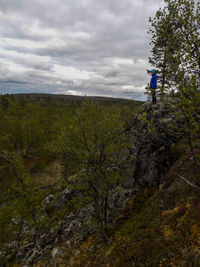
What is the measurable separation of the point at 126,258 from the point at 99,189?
587 cm

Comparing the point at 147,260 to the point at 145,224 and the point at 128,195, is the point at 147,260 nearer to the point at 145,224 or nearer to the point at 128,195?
the point at 145,224

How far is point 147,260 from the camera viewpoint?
877cm

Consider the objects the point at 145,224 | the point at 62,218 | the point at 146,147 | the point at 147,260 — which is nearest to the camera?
the point at 147,260

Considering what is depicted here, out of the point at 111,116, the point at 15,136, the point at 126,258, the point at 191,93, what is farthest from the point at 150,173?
the point at 15,136

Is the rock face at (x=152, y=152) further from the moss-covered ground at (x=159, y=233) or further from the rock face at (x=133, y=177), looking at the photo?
the moss-covered ground at (x=159, y=233)

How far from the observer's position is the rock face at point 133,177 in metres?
17.3

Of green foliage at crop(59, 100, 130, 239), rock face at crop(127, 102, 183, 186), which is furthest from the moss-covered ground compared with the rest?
green foliage at crop(59, 100, 130, 239)

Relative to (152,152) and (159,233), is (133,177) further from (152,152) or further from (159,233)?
(159,233)

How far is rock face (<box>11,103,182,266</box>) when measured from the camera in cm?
1731

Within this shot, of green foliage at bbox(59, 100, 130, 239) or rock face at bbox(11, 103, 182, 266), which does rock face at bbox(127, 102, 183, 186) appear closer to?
rock face at bbox(11, 103, 182, 266)

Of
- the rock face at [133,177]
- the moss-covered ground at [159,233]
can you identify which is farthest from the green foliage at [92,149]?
the rock face at [133,177]

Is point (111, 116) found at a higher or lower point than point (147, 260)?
higher

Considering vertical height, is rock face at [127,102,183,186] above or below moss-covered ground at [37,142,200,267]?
above

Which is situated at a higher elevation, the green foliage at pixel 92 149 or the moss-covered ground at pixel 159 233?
the green foliage at pixel 92 149
